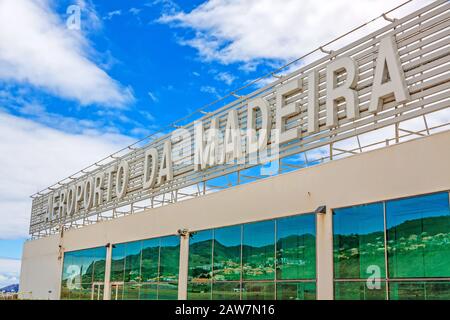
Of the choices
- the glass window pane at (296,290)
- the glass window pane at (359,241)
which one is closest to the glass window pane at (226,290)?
the glass window pane at (296,290)

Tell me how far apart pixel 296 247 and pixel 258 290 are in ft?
6.60

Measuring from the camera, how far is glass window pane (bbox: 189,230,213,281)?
18031 mm

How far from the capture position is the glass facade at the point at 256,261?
14.3 m

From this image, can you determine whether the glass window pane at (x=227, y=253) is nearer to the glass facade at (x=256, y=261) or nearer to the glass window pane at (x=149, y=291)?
the glass facade at (x=256, y=261)

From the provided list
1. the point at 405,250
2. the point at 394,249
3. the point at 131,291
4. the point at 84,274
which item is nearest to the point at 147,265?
the point at 131,291

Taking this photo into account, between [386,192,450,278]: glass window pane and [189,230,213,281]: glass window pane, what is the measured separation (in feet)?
23.9

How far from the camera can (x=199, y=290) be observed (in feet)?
59.8

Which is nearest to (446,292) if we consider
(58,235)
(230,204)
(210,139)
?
(230,204)

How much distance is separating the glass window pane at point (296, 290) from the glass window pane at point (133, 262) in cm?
885

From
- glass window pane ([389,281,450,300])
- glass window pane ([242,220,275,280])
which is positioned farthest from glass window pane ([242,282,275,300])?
glass window pane ([389,281,450,300])

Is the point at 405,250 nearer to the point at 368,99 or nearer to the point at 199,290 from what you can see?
the point at 368,99

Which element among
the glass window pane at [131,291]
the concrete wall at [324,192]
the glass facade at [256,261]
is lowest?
the glass window pane at [131,291]
